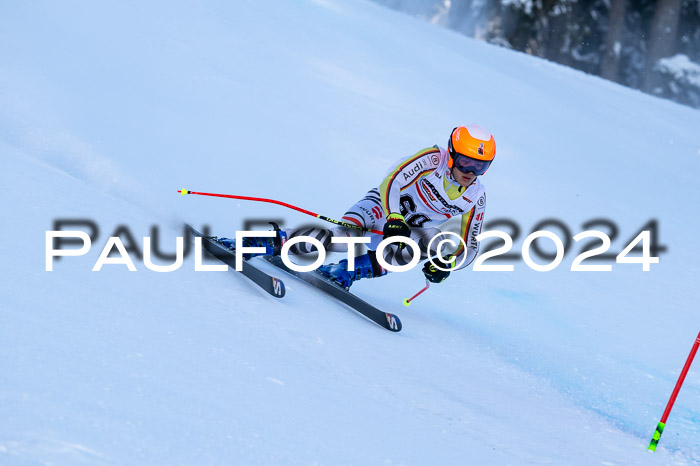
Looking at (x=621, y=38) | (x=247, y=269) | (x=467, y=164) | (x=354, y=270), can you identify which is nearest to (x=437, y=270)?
(x=354, y=270)

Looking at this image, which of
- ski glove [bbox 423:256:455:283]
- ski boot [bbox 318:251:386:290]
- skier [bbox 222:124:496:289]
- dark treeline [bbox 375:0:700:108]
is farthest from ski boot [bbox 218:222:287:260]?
dark treeline [bbox 375:0:700:108]

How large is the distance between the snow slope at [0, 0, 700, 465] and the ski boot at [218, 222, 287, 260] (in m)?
0.21

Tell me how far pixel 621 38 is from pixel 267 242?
32.7 m

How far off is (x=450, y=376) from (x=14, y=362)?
191 centimetres

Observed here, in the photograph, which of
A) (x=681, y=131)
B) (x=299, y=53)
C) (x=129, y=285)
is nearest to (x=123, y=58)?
(x=299, y=53)

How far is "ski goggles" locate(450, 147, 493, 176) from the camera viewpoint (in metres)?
3.85

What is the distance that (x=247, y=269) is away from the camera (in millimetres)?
3496

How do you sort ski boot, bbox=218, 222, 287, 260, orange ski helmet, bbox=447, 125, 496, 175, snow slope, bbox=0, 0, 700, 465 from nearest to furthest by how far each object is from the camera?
snow slope, bbox=0, 0, 700, 465
orange ski helmet, bbox=447, 125, 496, 175
ski boot, bbox=218, 222, 287, 260

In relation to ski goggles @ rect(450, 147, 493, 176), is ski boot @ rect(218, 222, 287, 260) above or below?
below

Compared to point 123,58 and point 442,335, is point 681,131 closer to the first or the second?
point 123,58

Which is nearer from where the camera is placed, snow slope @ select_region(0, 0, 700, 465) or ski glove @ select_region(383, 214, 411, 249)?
snow slope @ select_region(0, 0, 700, 465)

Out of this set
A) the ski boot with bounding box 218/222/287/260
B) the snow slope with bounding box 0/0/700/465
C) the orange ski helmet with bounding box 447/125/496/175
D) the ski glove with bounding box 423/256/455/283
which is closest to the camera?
the snow slope with bounding box 0/0/700/465

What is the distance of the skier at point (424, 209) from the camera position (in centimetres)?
387

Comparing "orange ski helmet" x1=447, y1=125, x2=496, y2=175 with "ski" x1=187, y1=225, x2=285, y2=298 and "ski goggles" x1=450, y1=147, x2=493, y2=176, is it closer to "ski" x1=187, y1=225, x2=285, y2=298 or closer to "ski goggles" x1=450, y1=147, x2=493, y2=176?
"ski goggles" x1=450, y1=147, x2=493, y2=176
